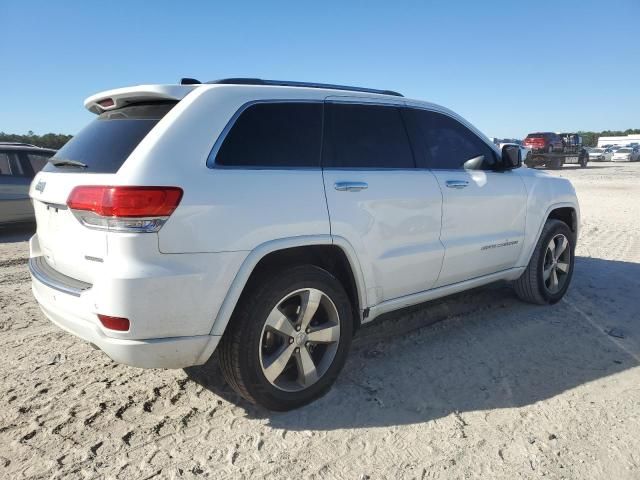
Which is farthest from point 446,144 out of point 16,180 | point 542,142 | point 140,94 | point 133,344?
point 542,142

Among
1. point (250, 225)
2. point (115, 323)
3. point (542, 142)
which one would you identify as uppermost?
point (250, 225)

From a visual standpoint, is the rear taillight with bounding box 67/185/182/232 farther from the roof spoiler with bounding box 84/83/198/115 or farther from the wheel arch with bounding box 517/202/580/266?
the wheel arch with bounding box 517/202/580/266

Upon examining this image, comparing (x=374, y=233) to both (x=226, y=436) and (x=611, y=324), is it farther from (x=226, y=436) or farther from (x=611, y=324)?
(x=611, y=324)

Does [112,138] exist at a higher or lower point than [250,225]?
higher

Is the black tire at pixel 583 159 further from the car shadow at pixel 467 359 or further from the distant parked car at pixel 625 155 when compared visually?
the car shadow at pixel 467 359

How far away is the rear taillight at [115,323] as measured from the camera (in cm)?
229

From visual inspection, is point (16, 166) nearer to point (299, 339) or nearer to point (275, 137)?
point (275, 137)

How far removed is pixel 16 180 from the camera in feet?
27.1

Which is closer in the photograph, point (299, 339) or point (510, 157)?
point (299, 339)

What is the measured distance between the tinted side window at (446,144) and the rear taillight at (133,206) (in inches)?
79.7

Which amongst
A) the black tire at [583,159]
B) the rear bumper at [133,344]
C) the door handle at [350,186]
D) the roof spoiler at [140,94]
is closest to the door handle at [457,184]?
the door handle at [350,186]

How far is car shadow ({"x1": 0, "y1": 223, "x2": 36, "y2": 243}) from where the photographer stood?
817cm

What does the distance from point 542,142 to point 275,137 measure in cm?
3072

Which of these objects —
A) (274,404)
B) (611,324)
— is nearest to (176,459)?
(274,404)
